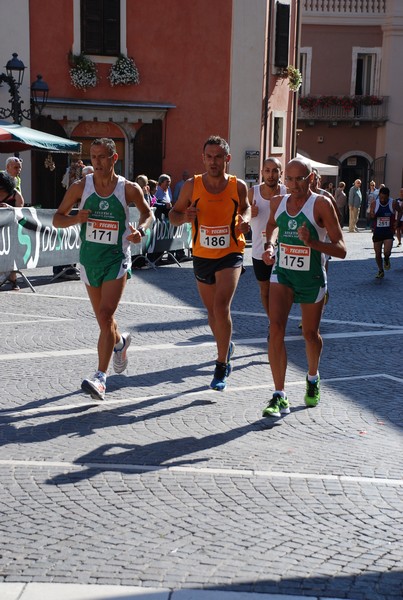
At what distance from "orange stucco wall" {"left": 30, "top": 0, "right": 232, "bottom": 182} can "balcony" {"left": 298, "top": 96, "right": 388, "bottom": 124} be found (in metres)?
15.5

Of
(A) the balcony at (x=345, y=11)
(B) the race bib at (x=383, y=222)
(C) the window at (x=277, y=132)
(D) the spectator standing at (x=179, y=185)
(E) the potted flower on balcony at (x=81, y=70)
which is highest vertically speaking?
(A) the balcony at (x=345, y=11)

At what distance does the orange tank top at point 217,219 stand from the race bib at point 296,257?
2.51 feet

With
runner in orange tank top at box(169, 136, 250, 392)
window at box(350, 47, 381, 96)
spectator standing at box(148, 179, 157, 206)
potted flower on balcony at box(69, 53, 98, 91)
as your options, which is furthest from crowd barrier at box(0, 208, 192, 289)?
window at box(350, 47, 381, 96)

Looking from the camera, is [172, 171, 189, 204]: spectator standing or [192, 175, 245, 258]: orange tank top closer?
[192, 175, 245, 258]: orange tank top

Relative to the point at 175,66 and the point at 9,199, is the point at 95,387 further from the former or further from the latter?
the point at 175,66

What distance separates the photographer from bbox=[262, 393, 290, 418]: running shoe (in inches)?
295

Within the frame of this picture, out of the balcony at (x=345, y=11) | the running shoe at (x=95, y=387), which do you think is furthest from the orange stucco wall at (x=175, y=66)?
the running shoe at (x=95, y=387)

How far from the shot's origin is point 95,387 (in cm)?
779

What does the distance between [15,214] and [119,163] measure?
1273 cm

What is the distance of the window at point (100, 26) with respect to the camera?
2694cm

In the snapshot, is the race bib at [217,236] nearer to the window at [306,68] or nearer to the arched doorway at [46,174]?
the arched doorway at [46,174]

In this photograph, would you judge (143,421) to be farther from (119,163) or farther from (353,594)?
(119,163)

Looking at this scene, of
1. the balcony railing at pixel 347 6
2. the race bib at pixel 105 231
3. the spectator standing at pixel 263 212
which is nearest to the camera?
the race bib at pixel 105 231

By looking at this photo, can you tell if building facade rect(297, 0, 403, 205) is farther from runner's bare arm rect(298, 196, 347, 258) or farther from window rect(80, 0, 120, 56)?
Result: runner's bare arm rect(298, 196, 347, 258)
